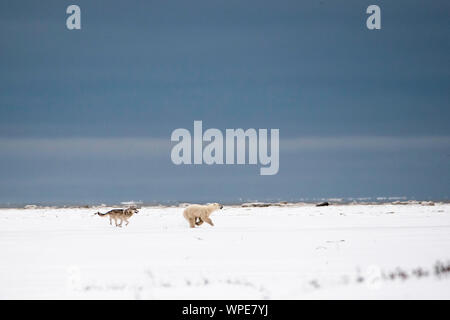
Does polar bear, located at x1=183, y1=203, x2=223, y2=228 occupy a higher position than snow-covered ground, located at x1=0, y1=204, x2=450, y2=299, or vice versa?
polar bear, located at x1=183, y1=203, x2=223, y2=228

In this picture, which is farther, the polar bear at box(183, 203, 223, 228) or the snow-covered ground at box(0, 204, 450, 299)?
the polar bear at box(183, 203, 223, 228)

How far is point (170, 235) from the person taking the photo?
22.7m

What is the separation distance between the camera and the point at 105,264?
14.5m

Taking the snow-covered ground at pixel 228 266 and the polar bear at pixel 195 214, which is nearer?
the snow-covered ground at pixel 228 266

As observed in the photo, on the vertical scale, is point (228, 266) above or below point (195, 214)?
below

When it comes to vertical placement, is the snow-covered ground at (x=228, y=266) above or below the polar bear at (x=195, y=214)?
below

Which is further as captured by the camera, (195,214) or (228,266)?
(195,214)
